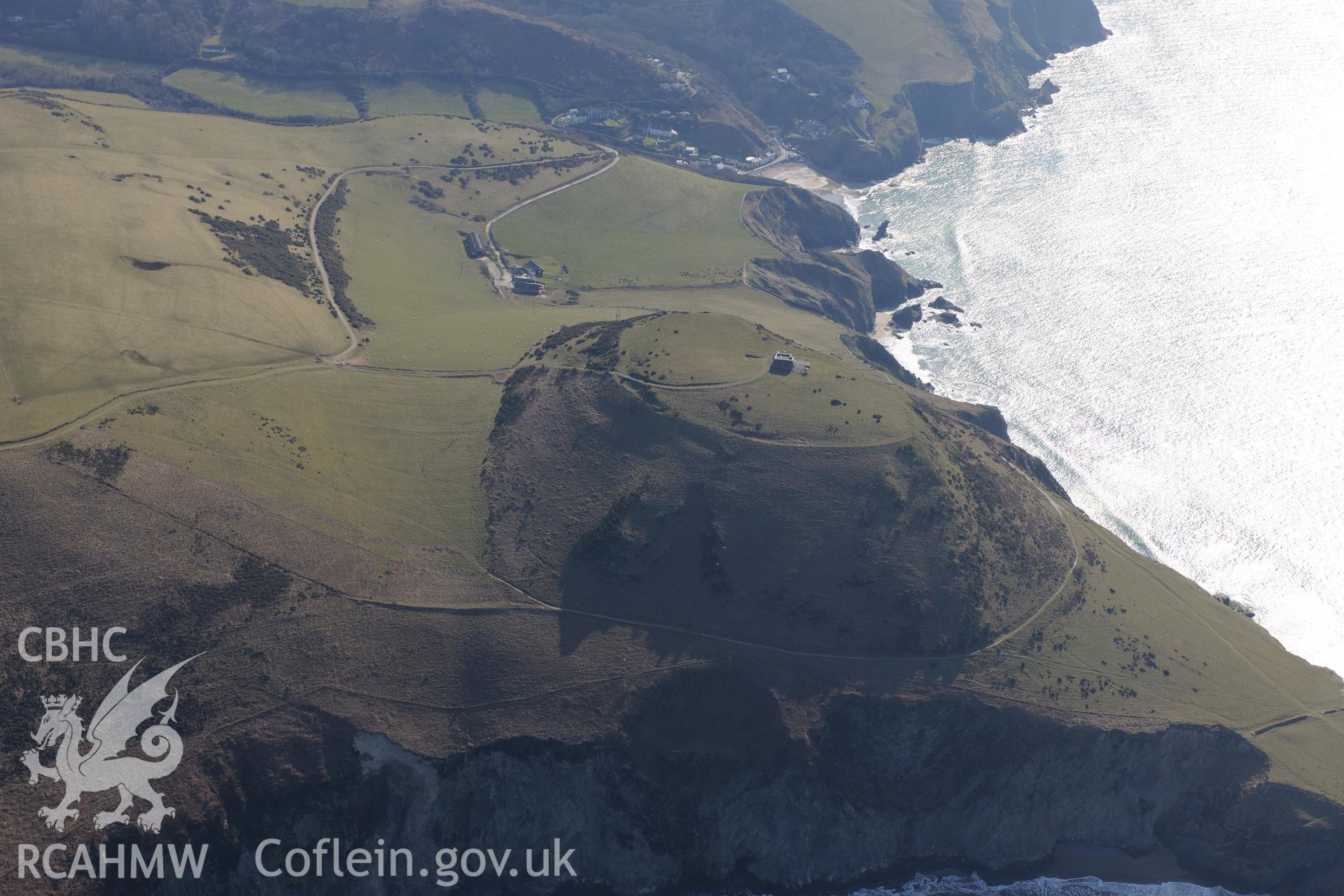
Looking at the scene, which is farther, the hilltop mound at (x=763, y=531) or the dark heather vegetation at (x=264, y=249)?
the dark heather vegetation at (x=264, y=249)

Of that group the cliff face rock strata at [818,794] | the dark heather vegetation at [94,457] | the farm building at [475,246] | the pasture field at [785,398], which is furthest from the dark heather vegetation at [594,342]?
the dark heather vegetation at [94,457]

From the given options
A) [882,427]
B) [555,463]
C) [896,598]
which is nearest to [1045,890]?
[896,598]

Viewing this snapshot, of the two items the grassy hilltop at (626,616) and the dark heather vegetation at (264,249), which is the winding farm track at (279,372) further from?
the dark heather vegetation at (264,249)

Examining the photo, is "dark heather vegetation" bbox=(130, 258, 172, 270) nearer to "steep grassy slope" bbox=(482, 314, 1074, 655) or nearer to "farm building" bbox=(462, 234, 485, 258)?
"steep grassy slope" bbox=(482, 314, 1074, 655)

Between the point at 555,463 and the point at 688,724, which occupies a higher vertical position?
the point at 555,463

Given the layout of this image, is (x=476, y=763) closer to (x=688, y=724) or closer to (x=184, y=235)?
(x=688, y=724)

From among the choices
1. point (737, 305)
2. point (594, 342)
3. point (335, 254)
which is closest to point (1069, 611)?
point (594, 342)

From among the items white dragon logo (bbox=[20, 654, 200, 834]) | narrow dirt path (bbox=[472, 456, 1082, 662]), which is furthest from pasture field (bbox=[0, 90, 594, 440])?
narrow dirt path (bbox=[472, 456, 1082, 662])
